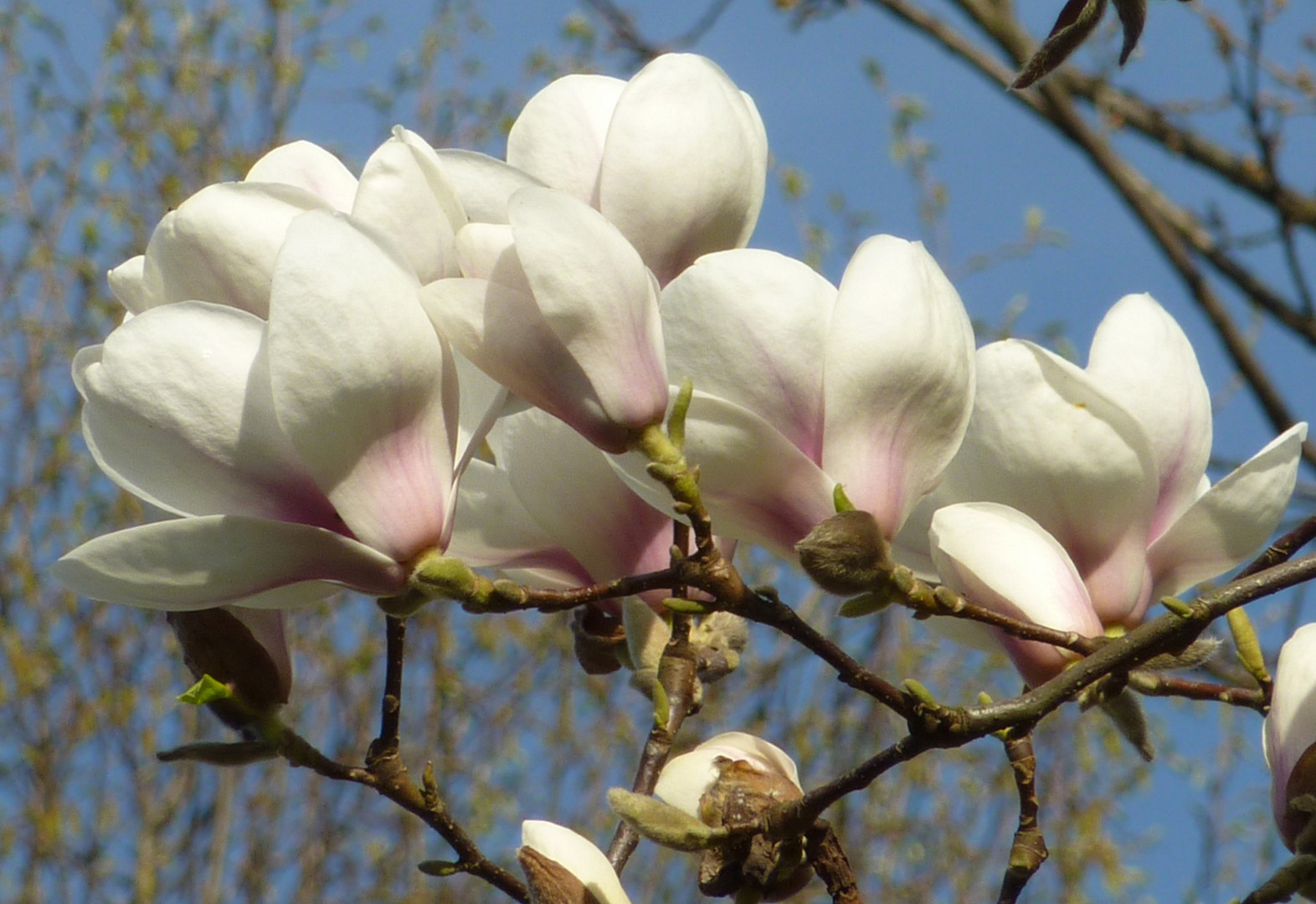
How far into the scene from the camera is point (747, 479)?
0.61m

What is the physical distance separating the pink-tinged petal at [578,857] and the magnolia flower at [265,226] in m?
0.24

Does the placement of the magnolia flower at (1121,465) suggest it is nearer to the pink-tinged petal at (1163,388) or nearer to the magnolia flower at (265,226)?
the pink-tinged petal at (1163,388)

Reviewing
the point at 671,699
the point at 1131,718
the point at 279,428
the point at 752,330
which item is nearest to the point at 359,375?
the point at 279,428

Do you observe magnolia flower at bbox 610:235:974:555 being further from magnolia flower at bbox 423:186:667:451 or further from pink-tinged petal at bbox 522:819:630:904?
pink-tinged petal at bbox 522:819:630:904

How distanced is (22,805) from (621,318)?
3.83 meters

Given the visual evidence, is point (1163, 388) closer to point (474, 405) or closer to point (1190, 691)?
point (1190, 691)

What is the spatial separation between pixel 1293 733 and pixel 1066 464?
0.59 ft

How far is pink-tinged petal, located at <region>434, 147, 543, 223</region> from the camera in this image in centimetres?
65

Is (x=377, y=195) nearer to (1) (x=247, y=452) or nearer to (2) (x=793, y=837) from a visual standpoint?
(1) (x=247, y=452)

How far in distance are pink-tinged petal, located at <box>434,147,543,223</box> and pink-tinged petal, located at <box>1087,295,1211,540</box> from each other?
27cm

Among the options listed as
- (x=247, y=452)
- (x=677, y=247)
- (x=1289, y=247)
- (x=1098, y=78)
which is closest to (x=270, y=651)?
(x=247, y=452)

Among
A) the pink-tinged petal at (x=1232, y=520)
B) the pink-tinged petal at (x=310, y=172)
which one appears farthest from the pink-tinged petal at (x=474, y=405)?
the pink-tinged petal at (x=1232, y=520)

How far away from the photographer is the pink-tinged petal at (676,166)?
2.17 feet

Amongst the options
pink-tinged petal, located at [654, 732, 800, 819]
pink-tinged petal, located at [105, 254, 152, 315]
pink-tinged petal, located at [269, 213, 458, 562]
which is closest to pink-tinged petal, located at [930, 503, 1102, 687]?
pink-tinged petal, located at [654, 732, 800, 819]
